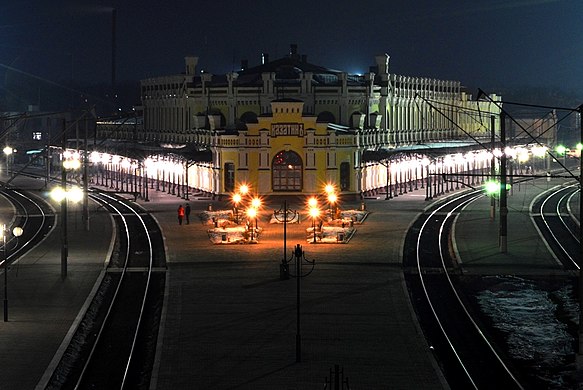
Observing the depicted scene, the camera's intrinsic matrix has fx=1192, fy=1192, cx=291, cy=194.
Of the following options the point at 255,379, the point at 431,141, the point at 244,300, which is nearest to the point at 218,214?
the point at 244,300

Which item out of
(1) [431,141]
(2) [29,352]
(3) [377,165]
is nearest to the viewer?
(2) [29,352]

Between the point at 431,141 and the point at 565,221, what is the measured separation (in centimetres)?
4206

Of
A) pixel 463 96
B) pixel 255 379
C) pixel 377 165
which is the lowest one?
pixel 255 379

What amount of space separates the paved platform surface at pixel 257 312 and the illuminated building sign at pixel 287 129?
19.3m

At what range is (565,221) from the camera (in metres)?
61.0

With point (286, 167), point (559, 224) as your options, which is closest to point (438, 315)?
point (559, 224)

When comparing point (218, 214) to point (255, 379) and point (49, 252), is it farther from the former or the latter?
point (255, 379)

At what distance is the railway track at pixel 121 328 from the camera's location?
2542cm

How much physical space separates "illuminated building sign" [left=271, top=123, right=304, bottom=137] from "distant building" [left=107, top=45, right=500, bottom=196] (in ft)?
0.20

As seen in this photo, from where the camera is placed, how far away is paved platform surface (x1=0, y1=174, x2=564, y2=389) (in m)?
25.5

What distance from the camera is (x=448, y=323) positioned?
31906mm

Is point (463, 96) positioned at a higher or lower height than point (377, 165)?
higher

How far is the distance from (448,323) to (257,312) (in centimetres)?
520

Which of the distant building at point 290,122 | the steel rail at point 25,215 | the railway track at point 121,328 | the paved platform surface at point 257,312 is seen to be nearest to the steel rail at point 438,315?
the paved platform surface at point 257,312
